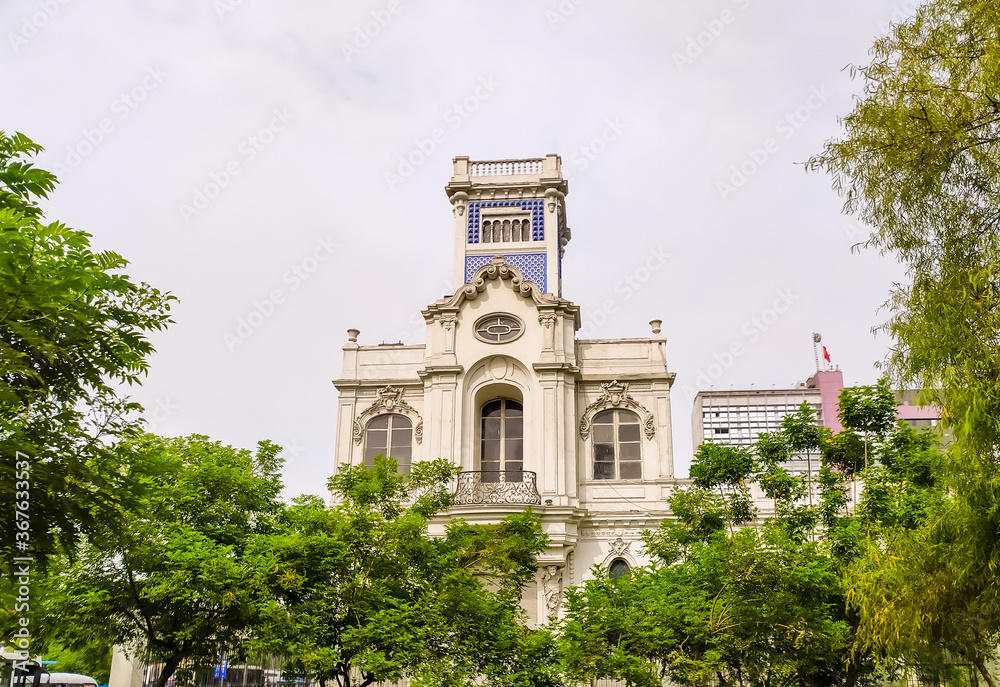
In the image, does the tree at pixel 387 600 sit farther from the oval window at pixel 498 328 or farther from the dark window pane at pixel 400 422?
the oval window at pixel 498 328

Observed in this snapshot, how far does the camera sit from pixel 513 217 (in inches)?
1105

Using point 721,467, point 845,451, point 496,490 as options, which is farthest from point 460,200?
point 845,451

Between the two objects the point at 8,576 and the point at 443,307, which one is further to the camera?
the point at 443,307

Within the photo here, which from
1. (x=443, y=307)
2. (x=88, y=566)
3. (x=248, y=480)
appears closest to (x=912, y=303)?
(x=248, y=480)

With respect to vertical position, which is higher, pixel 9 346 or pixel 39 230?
pixel 39 230

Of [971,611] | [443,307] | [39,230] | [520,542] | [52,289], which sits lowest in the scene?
[971,611]

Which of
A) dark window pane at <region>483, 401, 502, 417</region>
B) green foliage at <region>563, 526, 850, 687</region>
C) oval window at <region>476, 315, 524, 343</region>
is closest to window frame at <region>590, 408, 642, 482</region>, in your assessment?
dark window pane at <region>483, 401, 502, 417</region>

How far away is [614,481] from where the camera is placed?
2450 cm

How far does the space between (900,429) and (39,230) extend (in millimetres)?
16398

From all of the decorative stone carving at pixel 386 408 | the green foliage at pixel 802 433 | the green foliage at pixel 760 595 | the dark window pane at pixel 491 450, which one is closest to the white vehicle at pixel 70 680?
the decorative stone carving at pixel 386 408

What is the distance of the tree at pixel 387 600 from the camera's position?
14523 millimetres

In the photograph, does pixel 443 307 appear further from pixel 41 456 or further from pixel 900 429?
pixel 41 456

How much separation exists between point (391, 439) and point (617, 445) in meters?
6.75

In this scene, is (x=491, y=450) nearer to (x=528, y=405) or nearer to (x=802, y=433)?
(x=528, y=405)
